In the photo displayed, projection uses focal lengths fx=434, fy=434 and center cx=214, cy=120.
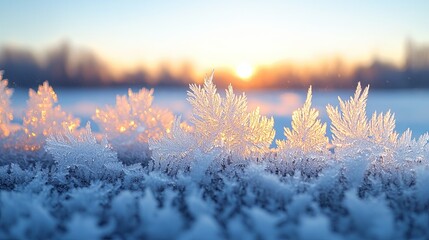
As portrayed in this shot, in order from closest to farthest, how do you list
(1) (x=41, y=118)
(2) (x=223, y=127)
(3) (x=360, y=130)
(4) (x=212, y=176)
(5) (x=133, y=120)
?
(4) (x=212, y=176) < (3) (x=360, y=130) < (2) (x=223, y=127) < (1) (x=41, y=118) < (5) (x=133, y=120)

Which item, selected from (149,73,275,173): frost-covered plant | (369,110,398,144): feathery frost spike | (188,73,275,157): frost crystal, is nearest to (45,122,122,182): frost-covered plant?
(149,73,275,173): frost-covered plant

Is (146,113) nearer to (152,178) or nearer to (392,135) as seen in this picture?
(152,178)

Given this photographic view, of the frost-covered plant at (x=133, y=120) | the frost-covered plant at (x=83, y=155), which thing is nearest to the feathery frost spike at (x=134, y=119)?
the frost-covered plant at (x=133, y=120)

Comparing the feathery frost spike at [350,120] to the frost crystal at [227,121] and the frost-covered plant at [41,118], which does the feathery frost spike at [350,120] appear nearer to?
the frost crystal at [227,121]

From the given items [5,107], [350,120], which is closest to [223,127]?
[350,120]

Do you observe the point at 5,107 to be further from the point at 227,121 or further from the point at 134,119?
the point at 227,121

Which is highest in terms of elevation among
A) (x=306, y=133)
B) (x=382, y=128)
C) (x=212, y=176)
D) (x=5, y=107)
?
(x=382, y=128)
